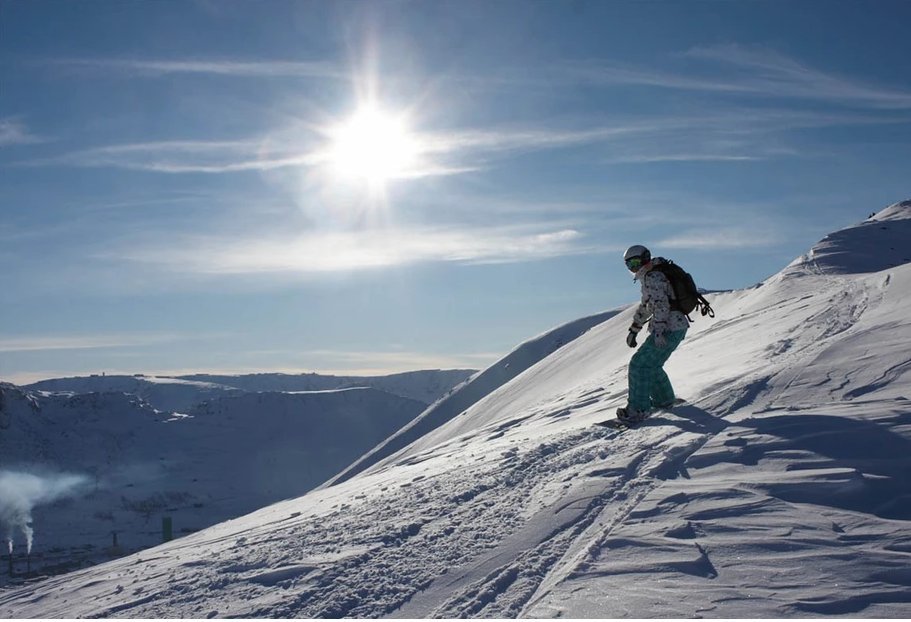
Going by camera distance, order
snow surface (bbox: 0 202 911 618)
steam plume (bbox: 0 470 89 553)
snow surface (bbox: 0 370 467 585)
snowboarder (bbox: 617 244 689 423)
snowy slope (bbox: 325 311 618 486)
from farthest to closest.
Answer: snow surface (bbox: 0 370 467 585), steam plume (bbox: 0 470 89 553), snowy slope (bbox: 325 311 618 486), snowboarder (bbox: 617 244 689 423), snow surface (bbox: 0 202 911 618)

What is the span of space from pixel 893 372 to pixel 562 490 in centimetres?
425

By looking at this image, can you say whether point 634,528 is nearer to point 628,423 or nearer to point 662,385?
point 628,423

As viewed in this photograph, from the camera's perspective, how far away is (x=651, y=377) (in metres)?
9.72

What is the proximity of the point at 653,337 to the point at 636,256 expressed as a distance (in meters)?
1.12

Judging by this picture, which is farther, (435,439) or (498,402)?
(498,402)

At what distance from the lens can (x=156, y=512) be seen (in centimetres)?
7462

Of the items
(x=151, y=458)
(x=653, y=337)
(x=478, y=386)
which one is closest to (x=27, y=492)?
(x=151, y=458)

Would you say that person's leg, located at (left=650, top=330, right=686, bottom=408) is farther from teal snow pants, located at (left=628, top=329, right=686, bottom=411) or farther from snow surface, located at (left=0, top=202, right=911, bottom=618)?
snow surface, located at (left=0, top=202, right=911, bottom=618)

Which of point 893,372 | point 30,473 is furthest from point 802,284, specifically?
point 30,473

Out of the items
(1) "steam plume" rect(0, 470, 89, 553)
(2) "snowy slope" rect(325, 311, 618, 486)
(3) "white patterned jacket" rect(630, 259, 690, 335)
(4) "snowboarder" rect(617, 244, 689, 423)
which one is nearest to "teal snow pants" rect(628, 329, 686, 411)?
(4) "snowboarder" rect(617, 244, 689, 423)

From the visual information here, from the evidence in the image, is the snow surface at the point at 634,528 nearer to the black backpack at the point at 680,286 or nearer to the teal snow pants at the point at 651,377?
the teal snow pants at the point at 651,377

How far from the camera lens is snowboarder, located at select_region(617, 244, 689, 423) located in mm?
9586

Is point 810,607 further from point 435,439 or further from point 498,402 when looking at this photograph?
point 498,402

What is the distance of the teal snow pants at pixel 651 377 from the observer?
31.5ft
